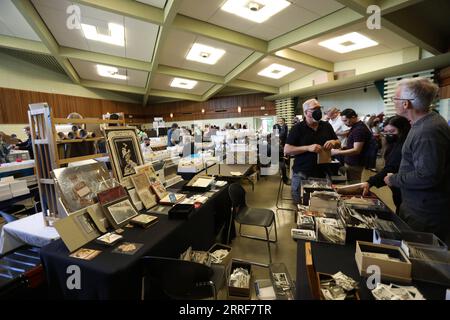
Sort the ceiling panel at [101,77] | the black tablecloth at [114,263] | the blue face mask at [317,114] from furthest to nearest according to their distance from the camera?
the ceiling panel at [101,77]
the blue face mask at [317,114]
the black tablecloth at [114,263]

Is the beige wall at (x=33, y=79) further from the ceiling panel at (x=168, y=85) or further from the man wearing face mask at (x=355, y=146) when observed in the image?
the man wearing face mask at (x=355, y=146)

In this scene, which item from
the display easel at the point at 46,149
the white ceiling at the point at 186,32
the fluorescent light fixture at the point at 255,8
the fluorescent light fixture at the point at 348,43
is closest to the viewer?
the display easel at the point at 46,149

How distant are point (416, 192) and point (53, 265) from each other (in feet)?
7.17

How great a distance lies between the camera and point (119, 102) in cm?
1255

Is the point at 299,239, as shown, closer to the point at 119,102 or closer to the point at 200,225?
the point at 200,225

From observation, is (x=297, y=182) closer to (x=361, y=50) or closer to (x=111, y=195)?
(x=111, y=195)

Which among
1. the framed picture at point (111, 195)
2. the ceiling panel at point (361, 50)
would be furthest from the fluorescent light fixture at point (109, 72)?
the framed picture at point (111, 195)

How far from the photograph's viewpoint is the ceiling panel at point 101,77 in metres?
7.92

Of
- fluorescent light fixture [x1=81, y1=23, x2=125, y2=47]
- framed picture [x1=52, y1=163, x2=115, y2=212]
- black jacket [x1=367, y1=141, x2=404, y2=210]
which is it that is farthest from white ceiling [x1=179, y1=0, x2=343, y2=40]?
framed picture [x1=52, y1=163, x2=115, y2=212]

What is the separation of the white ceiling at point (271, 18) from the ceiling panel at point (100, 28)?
1.27m

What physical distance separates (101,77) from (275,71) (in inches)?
296

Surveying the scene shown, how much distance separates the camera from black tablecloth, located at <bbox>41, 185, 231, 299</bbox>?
105 cm

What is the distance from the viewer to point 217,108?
1289cm

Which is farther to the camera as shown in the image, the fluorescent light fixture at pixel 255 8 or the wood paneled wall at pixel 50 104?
the wood paneled wall at pixel 50 104
